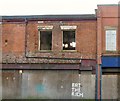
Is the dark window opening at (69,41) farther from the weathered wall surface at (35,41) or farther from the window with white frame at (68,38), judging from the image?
the weathered wall surface at (35,41)

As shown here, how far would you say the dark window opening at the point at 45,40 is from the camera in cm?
3161

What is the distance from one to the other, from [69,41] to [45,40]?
1839mm

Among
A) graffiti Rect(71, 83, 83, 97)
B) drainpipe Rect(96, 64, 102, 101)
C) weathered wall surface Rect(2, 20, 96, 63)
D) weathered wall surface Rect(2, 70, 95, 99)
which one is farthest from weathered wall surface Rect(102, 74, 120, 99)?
weathered wall surface Rect(2, 20, 96, 63)

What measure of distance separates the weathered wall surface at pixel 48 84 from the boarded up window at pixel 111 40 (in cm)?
247

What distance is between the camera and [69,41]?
103ft

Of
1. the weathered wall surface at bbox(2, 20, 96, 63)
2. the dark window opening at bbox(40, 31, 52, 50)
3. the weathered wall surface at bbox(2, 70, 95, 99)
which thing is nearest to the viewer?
the weathered wall surface at bbox(2, 70, 95, 99)

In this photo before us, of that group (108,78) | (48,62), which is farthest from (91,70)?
(48,62)

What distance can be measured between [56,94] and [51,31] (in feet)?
15.6

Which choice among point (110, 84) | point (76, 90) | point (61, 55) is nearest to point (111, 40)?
point (110, 84)

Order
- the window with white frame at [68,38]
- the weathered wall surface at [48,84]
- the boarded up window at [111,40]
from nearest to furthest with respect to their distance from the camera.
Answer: the weathered wall surface at [48,84] < the boarded up window at [111,40] < the window with white frame at [68,38]

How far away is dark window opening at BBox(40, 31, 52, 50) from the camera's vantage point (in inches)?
1244

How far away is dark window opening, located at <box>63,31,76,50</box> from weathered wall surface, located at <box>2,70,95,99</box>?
186 cm

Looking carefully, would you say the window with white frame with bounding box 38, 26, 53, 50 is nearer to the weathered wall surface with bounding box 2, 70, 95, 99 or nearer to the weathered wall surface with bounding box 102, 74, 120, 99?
the weathered wall surface with bounding box 2, 70, 95, 99

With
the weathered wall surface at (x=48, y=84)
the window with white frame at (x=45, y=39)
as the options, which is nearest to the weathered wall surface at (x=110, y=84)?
the weathered wall surface at (x=48, y=84)
